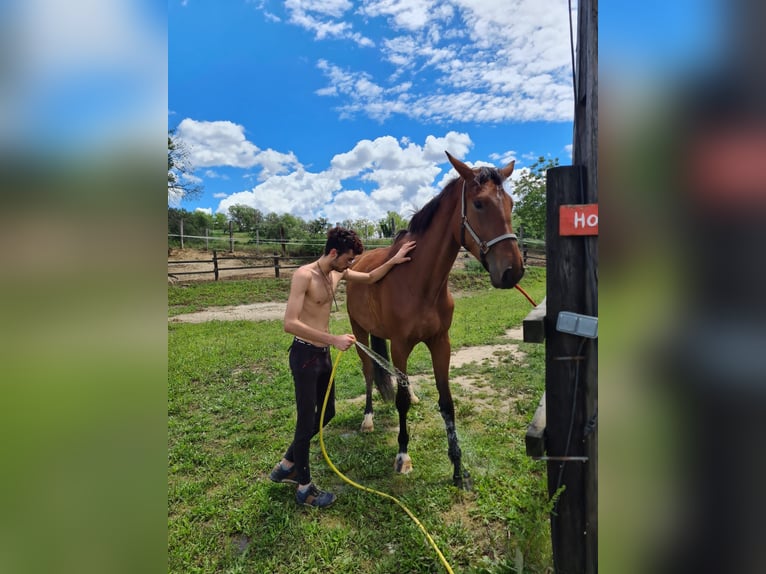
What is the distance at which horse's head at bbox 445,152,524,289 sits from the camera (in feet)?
8.13

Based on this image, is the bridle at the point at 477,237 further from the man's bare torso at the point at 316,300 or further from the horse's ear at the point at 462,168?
the man's bare torso at the point at 316,300

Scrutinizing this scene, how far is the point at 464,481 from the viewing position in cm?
296

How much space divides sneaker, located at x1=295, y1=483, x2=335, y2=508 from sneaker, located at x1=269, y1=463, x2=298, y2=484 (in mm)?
185

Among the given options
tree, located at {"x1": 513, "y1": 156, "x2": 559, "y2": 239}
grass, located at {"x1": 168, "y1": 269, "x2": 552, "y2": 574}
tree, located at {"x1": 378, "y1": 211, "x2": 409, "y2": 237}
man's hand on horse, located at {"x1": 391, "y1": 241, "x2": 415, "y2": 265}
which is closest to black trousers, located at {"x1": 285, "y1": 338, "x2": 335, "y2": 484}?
grass, located at {"x1": 168, "y1": 269, "x2": 552, "y2": 574}

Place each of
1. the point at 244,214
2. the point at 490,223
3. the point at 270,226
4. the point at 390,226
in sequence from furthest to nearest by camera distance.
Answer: the point at 244,214 < the point at 270,226 < the point at 390,226 < the point at 490,223

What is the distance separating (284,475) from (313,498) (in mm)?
317

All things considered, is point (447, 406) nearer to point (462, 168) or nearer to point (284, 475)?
point (284, 475)

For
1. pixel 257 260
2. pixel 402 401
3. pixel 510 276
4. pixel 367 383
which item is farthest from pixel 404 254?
pixel 257 260
